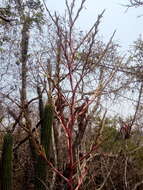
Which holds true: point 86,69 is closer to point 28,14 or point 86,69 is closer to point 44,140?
point 44,140

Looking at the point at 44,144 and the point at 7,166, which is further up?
the point at 44,144

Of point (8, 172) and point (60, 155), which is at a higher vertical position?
point (60, 155)

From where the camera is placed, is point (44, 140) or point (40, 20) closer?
point (44, 140)

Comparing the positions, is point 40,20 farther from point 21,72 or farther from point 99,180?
point 99,180

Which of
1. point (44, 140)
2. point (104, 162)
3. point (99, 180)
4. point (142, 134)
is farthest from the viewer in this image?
point (142, 134)

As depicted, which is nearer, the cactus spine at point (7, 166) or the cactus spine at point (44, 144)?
the cactus spine at point (44, 144)

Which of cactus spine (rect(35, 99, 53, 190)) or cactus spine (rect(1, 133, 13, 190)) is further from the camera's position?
cactus spine (rect(1, 133, 13, 190))

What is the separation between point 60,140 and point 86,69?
662cm

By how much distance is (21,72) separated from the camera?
42.1 feet

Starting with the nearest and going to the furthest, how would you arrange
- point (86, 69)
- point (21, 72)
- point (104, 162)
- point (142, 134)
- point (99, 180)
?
point (86, 69) → point (104, 162) → point (99, 180) → point (142, 134) → point (21, 72)

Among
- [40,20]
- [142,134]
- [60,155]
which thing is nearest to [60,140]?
[60,155]

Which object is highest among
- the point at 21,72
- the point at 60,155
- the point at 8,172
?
the point at 21,72

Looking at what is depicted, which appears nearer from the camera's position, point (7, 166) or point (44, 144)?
point (44, 144)

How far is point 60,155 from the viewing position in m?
8.39
